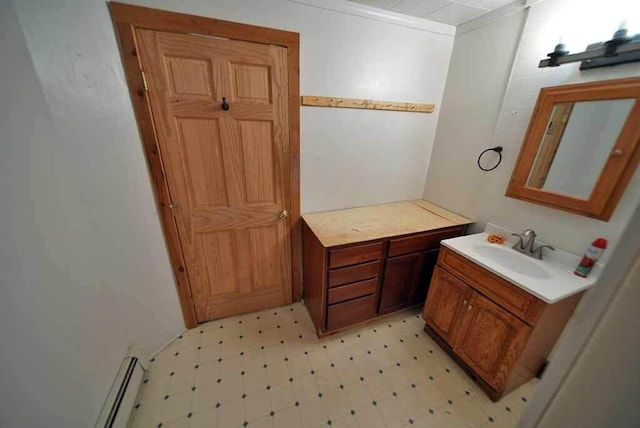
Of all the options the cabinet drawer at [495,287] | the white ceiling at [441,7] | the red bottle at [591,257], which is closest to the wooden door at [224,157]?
the white ceiling at [441,7]

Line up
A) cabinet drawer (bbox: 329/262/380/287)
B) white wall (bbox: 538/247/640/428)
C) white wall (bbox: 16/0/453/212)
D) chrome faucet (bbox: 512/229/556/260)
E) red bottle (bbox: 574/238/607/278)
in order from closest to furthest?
1. white wall (bbox: 538/247/640/428)
2. white wall (bbox: 16/0/453/212)
3. red bottle (bbox: 574/238/607/278)
4. chrome faucet (bbox: 512/229/556/260)
5. cabinet drawer (bbox: 329/262/380/287)

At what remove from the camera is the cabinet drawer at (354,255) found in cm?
157

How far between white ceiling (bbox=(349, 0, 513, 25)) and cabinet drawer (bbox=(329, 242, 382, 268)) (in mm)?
1674

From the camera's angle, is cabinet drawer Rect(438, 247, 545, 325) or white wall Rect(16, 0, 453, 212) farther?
cabinet drawer Rect(438, 247, 545, 325)

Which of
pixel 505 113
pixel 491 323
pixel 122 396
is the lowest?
pixel 122 396

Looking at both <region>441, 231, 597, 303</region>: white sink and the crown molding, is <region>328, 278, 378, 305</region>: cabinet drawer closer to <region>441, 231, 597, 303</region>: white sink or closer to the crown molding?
<region>441, 231, 597, 303</region>: white sink

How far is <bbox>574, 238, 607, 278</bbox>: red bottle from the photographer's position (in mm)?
1230

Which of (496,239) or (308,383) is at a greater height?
(496,239)

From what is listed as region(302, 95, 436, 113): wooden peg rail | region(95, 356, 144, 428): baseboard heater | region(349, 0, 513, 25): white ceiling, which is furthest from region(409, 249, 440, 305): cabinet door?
region(95, 356, 144, 428): baseboard heater

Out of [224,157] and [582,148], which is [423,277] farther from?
[224,157]

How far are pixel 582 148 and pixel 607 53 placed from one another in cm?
46

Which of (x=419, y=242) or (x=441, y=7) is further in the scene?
(x=419, y=242)

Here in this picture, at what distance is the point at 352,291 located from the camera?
1729 mm

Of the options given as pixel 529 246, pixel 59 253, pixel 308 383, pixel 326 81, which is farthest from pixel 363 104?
pixel 308 383
